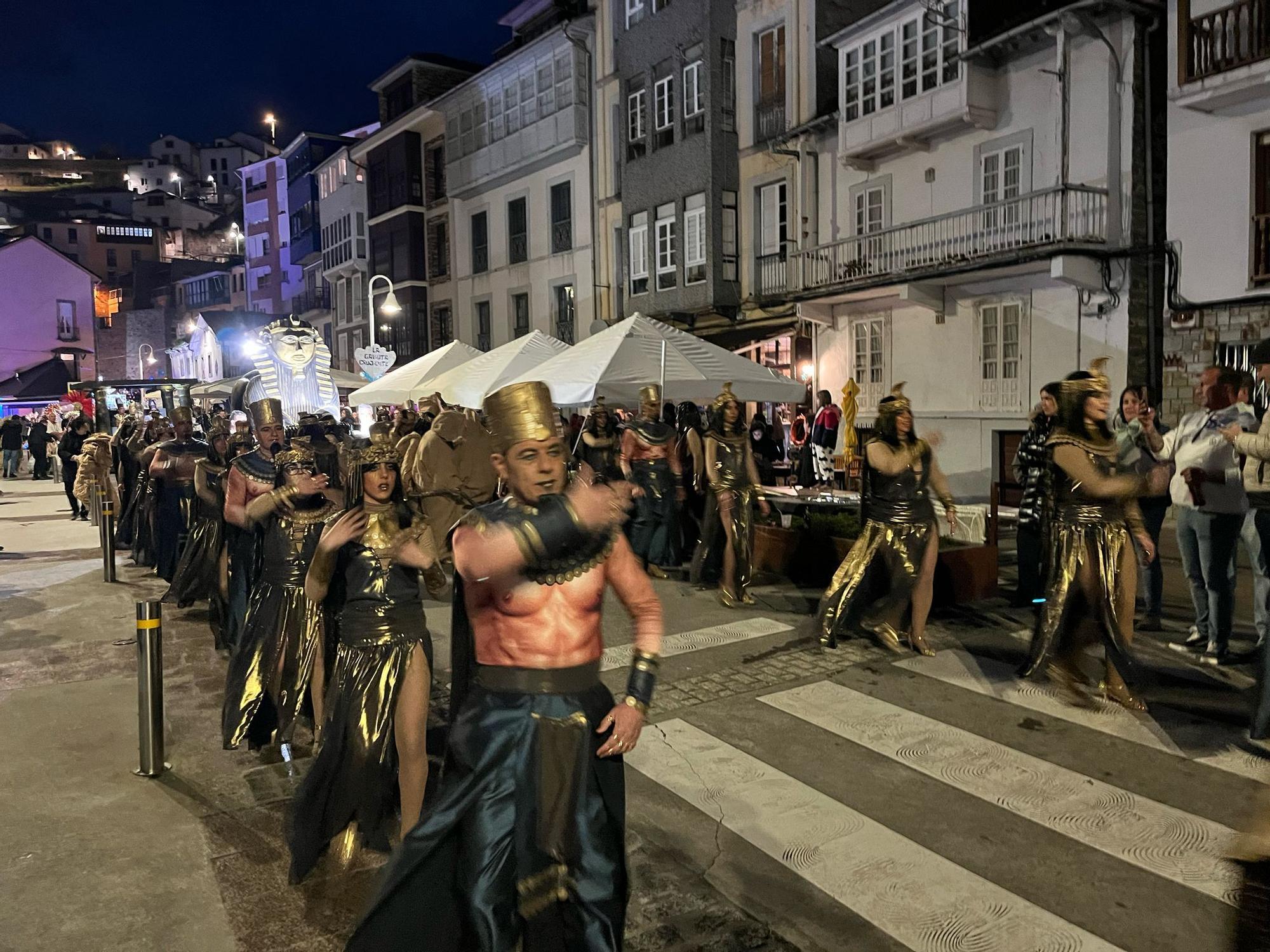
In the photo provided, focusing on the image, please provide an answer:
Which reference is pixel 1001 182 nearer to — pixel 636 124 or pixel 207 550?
pixel 636 124

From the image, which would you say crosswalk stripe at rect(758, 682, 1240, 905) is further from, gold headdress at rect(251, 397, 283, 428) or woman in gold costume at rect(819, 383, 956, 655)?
gold headdress at rect(251, 397, 283, 428)

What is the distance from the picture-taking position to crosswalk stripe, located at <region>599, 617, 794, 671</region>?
7.36 m

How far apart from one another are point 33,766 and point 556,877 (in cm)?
414

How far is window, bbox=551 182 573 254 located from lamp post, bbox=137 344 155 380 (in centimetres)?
4541

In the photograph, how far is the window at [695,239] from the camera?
24.3m

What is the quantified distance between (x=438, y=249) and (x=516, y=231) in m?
6.02

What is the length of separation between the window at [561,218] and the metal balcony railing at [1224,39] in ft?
58.7

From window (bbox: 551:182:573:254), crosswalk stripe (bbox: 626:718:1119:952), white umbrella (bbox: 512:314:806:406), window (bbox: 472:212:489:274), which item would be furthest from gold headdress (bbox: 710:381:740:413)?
window (bbox: 472:212:489:274)

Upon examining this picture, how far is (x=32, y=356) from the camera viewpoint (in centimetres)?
5956

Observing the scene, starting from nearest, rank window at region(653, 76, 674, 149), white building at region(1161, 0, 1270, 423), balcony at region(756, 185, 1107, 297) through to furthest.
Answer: white building at region(1161, 0, 1270, 423)
balcony at region(756, 185, 1107, 297)
window at region(653, 76, 674, 149)

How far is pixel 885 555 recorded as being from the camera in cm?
731

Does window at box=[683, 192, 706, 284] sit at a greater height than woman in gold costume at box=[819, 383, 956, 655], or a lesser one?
greater

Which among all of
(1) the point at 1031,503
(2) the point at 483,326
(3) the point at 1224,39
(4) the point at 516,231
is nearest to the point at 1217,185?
(3) the point at 1224,39

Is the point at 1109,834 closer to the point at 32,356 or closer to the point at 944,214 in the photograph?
the point at 944,214
